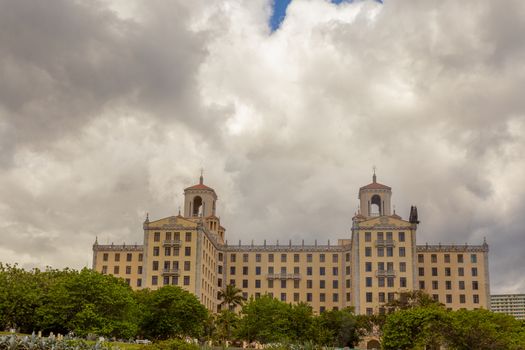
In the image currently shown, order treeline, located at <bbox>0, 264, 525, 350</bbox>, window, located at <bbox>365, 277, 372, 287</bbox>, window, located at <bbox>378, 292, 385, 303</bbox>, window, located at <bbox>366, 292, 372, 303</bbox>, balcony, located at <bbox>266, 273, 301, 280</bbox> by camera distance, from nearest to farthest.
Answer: treeline, located at <bbox>0, 264, 525, 350</bbox> < window, located at <bbox>378, 292, 385, 303</bbox> < window, located at <bbox>366, 292, 372, 303</bbox> < window, located at <bbox>365, 277, 372, 287</bbox> < balcony, located at <bbox>266, 273, 301, 280</bbox>

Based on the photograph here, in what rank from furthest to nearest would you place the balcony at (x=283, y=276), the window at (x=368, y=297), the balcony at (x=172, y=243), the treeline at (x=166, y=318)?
the balcony at (x=283, y=276) → the window at (x=368, y=297) → the balcony at (x=172, y=243) → the treeline at (x=166, y=318)

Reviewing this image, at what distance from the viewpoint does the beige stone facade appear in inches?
4811

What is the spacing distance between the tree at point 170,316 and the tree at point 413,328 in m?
25.6

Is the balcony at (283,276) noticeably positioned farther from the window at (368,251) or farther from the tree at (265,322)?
the tree at (265,322)

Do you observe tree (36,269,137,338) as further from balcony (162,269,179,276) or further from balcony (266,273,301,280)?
balcony (266,273,301,280)

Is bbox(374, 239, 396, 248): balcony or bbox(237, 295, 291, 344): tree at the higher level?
bbox(374, 239, 396, 248): balcony

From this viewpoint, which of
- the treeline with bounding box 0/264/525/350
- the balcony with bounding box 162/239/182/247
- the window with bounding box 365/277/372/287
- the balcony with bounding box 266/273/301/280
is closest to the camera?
the treeline with bounding box 0/264/525/350

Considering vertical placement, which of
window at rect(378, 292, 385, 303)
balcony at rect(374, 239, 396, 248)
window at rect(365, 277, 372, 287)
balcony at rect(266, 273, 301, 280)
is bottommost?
window at rect(378, 292, 385, 303)

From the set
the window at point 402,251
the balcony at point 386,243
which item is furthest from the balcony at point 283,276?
the window at point 402,251

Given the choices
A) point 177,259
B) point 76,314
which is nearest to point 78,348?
point 76,314

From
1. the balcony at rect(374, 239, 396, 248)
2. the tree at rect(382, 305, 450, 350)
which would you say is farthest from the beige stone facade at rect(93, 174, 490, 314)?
the tree at rect(382, 305, 450, 350)

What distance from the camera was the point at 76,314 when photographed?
73188 millimetres

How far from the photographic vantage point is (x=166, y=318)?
9075 cm

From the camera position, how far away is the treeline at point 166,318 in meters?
73.6
